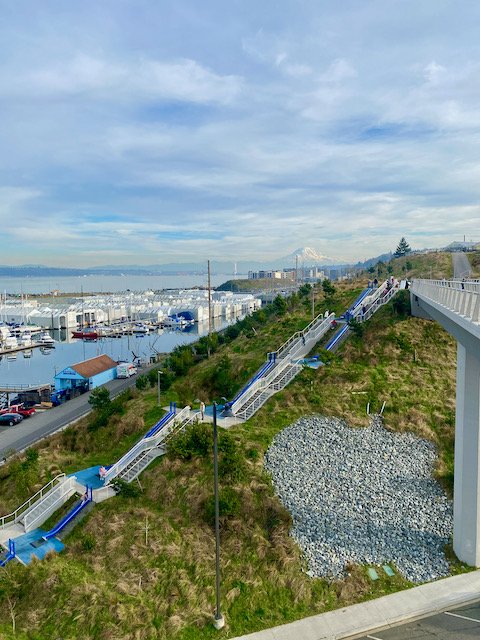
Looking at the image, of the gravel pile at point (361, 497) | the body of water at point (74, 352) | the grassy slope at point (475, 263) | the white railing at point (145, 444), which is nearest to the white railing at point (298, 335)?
the gravel pile at point (361, 497)

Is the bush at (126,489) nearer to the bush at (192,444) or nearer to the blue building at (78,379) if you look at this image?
the bush at (192,444)

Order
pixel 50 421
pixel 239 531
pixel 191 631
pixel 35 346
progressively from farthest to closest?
pixel 35 346
pixel 50 421
pixel 239 531
pixel 191 631

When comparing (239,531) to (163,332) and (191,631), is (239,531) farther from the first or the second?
(163,332)

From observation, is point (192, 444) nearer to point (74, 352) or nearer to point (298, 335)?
point (298, 335)

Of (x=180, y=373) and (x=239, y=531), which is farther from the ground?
(x=180, y=373)

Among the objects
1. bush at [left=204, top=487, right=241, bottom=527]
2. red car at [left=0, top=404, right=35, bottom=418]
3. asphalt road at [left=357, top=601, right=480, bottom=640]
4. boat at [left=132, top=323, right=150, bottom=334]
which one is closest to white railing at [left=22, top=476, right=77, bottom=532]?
bush at [left=204, top=487, right=241, bottom=527]

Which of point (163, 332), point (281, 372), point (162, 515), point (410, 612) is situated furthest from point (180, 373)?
point (163, 332)
